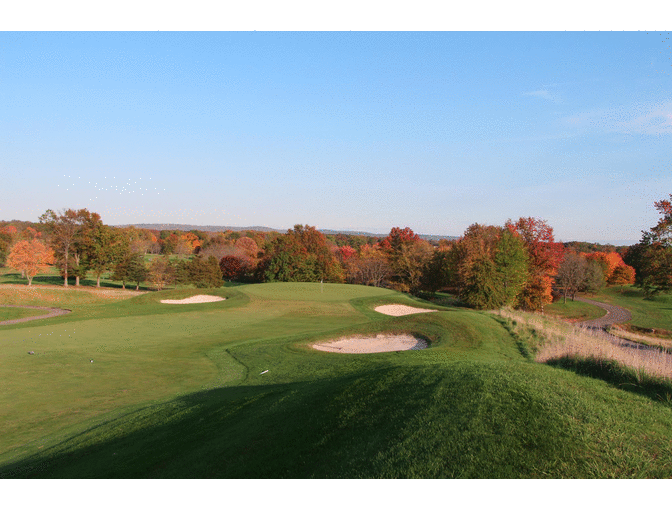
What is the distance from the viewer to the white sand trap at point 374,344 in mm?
15828

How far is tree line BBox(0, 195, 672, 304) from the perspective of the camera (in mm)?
37531

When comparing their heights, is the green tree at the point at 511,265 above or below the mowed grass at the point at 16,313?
above

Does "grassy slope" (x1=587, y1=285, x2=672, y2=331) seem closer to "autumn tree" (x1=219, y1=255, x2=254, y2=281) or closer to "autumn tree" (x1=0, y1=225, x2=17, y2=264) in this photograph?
"autumn tree" (x1=219, y1=255, x2=254, y2=281)

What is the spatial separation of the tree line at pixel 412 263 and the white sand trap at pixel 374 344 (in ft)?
72.2

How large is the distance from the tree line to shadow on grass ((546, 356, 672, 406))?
94.3 ft

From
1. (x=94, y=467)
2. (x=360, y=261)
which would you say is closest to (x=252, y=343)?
(x=94, y=467)

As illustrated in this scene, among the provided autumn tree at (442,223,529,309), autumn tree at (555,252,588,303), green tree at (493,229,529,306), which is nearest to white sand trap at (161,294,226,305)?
autumn tree at (442,223,529,309)

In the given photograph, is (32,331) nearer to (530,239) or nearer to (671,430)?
(671,430)

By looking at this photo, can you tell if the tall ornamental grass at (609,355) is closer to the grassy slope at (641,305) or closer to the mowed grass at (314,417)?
the mowed grass at (314,417)

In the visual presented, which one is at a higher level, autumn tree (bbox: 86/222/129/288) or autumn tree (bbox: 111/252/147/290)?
autumn tree (bbox: 86/222/129/288)

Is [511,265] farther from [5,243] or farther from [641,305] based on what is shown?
[5,243]

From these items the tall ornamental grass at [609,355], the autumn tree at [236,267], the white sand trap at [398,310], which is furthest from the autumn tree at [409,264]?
the tall ornamental grass at [609,355]

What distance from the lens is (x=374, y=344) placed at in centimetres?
1678

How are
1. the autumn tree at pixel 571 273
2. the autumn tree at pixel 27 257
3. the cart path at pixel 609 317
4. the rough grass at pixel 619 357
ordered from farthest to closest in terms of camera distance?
the autumn tree at pixel 571 273, the autumn tree at pixel 27 257, the cart path at pixel 609 317, the rough grass at pixel 619 357
